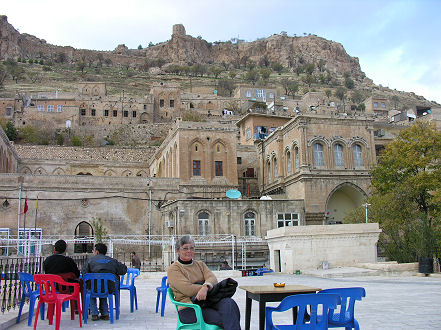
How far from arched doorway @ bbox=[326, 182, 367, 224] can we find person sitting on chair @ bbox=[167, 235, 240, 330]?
85.5ft

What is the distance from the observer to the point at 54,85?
95.1 metres

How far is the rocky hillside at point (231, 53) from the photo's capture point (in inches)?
5162

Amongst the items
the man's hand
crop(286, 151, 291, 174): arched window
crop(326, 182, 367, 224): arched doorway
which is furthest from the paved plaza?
crop(286, 151, 291, 174): arched window

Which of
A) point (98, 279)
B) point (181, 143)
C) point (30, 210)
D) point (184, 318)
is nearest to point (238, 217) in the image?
point (181, 143)

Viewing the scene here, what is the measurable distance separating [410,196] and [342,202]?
7.74 metres

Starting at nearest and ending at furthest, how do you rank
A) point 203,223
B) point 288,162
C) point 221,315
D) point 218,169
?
point 221,315, point 203,223, point 288,162, point 218,169

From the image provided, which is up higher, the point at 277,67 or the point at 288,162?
the point at 277,67

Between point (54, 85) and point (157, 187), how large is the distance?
71.7 meters

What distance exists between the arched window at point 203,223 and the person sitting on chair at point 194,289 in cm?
2235

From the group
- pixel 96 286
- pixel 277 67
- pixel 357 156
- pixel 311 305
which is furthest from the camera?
pixel 277 67

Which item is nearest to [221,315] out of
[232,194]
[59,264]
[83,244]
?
[59,264]

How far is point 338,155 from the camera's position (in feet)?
102

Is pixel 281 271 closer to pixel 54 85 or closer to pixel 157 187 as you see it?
pixel 157 187

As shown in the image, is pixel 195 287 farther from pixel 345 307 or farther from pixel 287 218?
pixel 287 218
